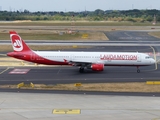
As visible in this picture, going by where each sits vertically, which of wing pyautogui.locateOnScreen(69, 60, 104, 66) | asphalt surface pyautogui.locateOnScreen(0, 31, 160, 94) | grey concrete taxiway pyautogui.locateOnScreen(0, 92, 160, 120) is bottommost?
asphalt surface pyautogui.locateOnScreen(0, 31, 160, 94)

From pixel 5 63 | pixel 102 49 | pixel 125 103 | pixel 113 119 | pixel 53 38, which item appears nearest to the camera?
pixel 113 119

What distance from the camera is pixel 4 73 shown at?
55.3 metres

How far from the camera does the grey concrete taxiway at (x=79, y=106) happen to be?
32500 millimetres

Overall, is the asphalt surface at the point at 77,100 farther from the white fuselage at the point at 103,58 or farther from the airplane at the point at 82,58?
the white fuselage at the point at 103,58

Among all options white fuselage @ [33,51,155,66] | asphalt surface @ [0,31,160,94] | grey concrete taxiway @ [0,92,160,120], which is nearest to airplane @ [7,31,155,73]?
white fuselage @ [33,51,155,66]

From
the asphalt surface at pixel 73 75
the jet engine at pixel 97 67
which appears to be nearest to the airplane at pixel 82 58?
the jet engine at pixel 97 67

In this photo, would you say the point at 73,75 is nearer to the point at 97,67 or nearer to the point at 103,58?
the point at 97,67

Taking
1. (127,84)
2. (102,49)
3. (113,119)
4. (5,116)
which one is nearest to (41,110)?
(5,116)

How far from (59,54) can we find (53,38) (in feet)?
165

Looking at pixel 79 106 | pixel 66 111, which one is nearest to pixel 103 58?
pixel 79 106

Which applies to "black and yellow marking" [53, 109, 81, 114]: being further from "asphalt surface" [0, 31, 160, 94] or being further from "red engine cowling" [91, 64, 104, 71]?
"red engine cowling" [91, 64, 104, 71]

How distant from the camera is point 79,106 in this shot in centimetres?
3644

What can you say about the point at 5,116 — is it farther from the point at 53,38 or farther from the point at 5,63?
the point at 53,38

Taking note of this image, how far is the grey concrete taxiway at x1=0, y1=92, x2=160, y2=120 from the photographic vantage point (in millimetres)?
32500
